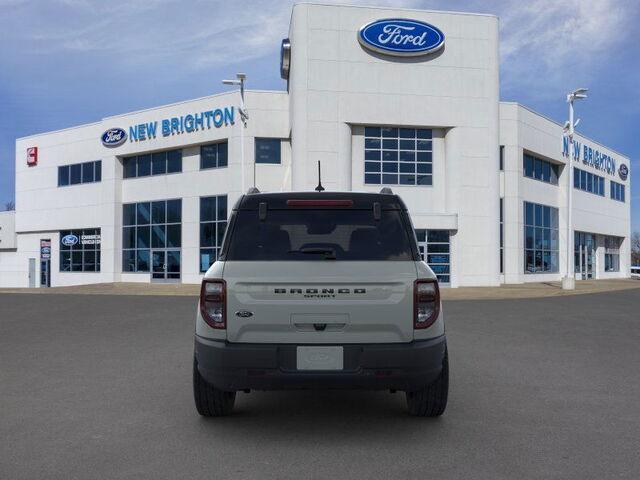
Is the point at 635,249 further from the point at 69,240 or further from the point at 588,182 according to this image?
the point at 69,240

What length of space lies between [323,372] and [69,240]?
3623 centimetres

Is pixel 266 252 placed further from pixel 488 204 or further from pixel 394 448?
pixel 488 204

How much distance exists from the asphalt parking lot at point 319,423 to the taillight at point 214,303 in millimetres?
945

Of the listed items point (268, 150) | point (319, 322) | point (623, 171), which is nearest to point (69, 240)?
point (268, 150)

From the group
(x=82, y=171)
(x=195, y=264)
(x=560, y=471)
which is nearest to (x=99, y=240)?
(x=82, y=171)

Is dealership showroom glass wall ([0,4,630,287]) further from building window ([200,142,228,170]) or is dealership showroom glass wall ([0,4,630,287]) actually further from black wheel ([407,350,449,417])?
black wheel ([407,350,449,417])

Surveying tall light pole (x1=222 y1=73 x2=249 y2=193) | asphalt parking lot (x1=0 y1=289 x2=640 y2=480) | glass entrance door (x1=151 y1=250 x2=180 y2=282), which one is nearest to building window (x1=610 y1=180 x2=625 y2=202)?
tall light pole (x1=222 y1=73 x2=249 y2=193)

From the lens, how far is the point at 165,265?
3284cm

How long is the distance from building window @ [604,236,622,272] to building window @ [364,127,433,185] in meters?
23.5

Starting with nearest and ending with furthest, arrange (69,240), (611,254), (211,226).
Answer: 1. (211,226)
2. (69,240)
3. (611,254)

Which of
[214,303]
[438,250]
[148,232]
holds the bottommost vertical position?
[214,303]

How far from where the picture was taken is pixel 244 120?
28.4 meters

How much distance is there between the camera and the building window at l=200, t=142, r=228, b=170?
102 ft

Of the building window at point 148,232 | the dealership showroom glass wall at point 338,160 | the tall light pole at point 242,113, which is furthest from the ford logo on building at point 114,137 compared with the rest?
the tall light pole at point 242,113
